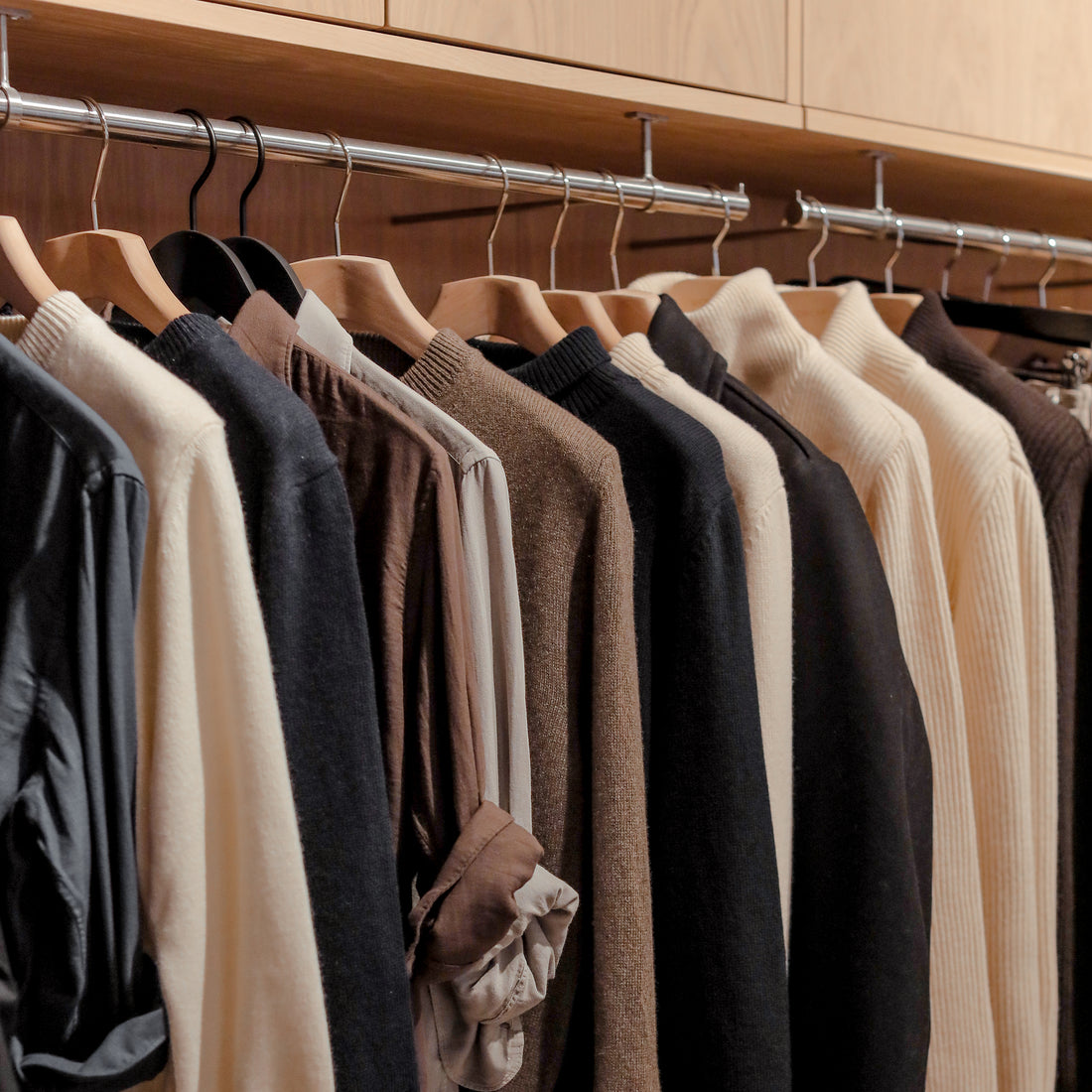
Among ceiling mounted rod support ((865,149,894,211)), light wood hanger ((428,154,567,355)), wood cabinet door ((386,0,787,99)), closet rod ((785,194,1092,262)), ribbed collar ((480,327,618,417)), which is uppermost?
wood cabinet door ((386,0,787,99))

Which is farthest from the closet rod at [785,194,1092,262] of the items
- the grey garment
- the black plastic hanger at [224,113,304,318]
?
the grey garment

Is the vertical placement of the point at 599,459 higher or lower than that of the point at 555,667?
higher

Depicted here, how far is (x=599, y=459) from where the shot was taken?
85 cm

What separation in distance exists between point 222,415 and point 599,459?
26 centimetres

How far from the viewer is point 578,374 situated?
36.4 inches

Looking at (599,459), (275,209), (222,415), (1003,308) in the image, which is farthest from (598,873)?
(1003,308)

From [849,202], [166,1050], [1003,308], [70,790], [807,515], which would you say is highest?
[849,202]

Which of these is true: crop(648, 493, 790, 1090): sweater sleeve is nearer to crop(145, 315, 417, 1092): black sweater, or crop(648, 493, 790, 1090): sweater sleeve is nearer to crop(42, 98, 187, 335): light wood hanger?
crop(145, 315, 417, 1092): black sweater

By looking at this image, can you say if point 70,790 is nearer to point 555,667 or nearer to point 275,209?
point 555,667

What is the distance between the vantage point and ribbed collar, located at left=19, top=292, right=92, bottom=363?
71cm

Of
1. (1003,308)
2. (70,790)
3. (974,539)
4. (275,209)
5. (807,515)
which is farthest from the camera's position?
(1003,308)

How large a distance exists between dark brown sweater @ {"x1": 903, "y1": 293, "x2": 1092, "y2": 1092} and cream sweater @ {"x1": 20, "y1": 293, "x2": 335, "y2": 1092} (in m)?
0.77

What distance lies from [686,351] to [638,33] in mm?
286

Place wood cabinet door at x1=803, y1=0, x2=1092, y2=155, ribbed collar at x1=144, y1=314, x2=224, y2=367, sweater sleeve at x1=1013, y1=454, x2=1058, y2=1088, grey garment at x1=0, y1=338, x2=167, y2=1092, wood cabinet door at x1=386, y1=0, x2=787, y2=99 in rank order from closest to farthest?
grey garment at x1=0, y1=338, x2=167, y2=1092 → ribbed collar at x1=144, y1=314, x2=224, y2=367 → wood cabinet door at x1=386, y1=0, x2=787, y2=99 → sweater sleeve at x1=1013, y1=454, x2=1058, y2=1088 → wood cabinet door at x1=803, y1=0, x2=1092, y2=155
